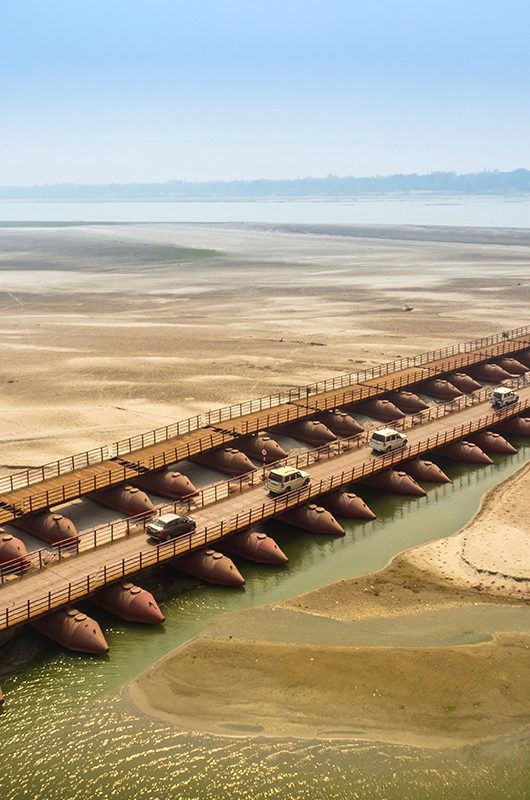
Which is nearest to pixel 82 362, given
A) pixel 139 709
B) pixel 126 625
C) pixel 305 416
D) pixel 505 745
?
pixel 305 416

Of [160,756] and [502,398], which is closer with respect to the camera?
[160,756]

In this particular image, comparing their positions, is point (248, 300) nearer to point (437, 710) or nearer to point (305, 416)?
point (305, 416)

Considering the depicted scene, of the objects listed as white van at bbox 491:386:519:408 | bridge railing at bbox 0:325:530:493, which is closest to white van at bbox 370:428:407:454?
bridge railing at bbox 0:325:530:493

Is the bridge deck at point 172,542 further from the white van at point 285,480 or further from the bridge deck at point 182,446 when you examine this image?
the bridge deck at point 182,446

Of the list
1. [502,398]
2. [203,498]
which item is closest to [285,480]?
[203,498]

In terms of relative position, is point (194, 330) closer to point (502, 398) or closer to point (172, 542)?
point (502, 398)

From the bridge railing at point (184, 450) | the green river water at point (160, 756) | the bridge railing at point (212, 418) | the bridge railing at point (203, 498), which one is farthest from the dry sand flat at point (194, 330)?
the green river water at point (160, 756)
